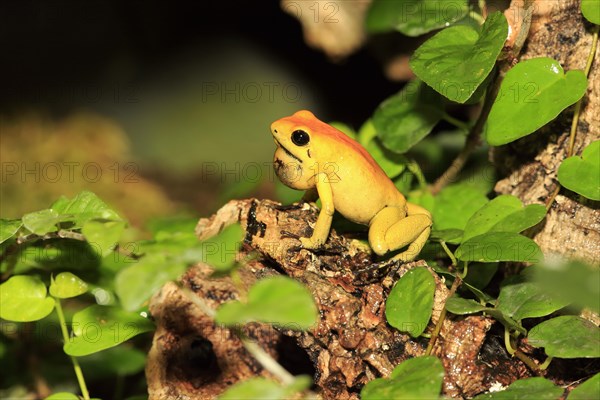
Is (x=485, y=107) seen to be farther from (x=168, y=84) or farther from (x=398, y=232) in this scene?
(x=168, y=84)

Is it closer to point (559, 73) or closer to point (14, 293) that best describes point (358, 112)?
point (559, 73)

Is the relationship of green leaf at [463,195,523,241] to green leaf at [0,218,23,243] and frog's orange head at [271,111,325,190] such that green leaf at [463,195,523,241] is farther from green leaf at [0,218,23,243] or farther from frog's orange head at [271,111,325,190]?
green leaf at [0,218,23,243]

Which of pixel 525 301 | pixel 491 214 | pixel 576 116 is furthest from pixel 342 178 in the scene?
pixel 576 116

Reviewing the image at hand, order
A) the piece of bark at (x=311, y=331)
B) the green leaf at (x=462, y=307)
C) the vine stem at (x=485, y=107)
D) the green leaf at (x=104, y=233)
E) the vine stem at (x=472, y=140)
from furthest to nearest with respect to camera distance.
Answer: the vine stem at (x=472, y=140), the vine stem at (x=485, y=107), the piece of bark at (x=311, y=331), the green leaf at (x=462, y=307), the green leaf at (x=104, y=233)

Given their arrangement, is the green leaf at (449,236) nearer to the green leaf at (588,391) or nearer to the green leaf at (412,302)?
the green leaf at (412,302)

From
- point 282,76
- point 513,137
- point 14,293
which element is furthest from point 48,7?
point 513,137

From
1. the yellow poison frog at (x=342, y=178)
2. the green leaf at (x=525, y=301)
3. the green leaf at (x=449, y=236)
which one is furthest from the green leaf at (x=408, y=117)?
the green leaf at (x=525, y=301)
